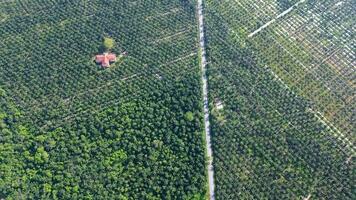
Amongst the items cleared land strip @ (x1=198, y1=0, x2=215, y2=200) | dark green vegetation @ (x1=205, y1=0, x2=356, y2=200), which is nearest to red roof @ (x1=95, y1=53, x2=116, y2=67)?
cleared land strip @ (x1=198, y1=0, x2=215, y2=200)

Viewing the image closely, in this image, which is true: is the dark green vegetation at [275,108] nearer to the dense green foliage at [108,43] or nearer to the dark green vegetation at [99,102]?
the dark green vegetation at [99,102]

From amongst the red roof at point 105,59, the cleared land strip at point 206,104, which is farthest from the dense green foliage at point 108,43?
the cleared land strip at point 206,104

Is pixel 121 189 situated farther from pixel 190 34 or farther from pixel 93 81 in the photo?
pixel 190 34

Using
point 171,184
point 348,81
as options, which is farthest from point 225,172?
point 348,81

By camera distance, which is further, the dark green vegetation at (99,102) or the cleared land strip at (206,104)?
the cleared land strip at (206,104)

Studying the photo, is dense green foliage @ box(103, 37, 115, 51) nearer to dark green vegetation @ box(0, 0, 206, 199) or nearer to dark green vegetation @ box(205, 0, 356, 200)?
dark green vegetation @ box(0, 0, 206, 199)

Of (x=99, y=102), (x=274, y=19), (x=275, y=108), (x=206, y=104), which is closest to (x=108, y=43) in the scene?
(x=99, y=102)

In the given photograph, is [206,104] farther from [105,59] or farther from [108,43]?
[108,43]
